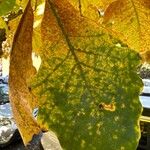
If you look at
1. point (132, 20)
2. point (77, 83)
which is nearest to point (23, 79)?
point (77, 83)

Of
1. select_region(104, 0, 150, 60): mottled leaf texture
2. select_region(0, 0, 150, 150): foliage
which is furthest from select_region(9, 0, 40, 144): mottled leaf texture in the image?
select_region(104, 0, 150, 60): mottled leaf texture

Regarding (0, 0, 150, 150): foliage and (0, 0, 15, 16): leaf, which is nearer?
(0, 0, 150, 150): foliage

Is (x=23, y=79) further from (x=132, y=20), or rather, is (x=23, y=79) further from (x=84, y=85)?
(x=132, y=20)

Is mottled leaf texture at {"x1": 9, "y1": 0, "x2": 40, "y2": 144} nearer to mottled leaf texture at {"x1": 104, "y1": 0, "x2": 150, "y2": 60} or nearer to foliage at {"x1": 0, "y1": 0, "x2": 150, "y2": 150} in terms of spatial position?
foliage at {"x1": 0, "y1": 0, "x2": 150, "y2": 150}

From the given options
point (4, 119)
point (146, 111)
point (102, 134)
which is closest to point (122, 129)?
point (102, 134)

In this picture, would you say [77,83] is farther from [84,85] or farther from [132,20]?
[132,20]

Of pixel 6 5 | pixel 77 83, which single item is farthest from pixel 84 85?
pixel 6 5

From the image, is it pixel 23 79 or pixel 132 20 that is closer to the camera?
pixel 23 79
